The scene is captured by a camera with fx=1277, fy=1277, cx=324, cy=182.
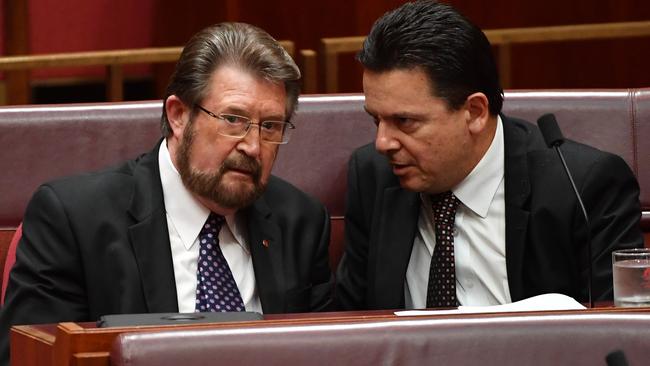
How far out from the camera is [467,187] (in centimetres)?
271

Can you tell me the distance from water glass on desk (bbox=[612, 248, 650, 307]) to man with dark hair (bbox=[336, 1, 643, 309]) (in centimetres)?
45

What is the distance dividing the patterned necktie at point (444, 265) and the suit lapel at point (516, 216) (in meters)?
0.12

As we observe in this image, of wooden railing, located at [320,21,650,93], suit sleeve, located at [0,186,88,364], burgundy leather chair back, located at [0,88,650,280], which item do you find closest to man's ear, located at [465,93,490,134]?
burgundy leather chair back, located at [0,88,650,280]

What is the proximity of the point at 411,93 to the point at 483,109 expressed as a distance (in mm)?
170

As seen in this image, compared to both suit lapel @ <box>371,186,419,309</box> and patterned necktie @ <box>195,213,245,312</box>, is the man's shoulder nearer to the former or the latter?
suit lapel @ <box>371,186,419,309</box>

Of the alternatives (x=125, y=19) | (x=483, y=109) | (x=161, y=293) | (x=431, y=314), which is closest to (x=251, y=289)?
(x=161, y=293)

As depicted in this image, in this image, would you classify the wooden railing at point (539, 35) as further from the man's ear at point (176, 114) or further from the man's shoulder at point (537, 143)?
the man's ear at point (176, 114)

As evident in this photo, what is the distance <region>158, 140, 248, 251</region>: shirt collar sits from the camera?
2531 mm

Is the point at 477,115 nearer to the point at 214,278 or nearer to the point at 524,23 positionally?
the point at 214,278

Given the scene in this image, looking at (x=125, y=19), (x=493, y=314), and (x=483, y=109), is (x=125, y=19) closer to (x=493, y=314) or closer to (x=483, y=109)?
(x=483, y=109)

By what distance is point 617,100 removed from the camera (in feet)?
9.66

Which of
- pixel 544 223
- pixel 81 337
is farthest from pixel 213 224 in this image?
pixel 81 337

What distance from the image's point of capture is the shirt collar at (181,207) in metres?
2.53

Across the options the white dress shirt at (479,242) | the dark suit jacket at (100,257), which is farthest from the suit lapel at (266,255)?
the white dress shirt at (479,242)
